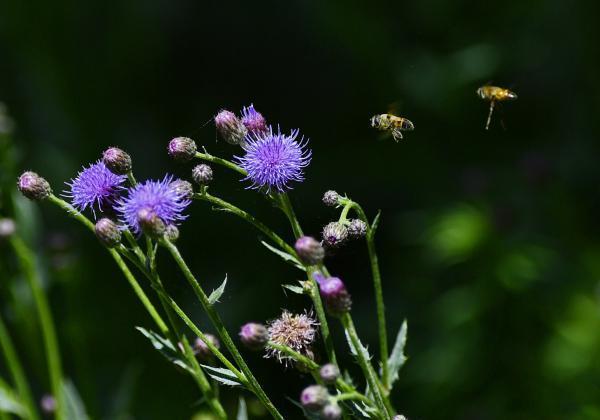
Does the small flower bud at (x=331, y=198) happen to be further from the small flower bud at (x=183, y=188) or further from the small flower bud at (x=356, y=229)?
the small flower bud at (x=183, y=188)

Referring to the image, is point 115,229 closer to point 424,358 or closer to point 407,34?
point 424,358

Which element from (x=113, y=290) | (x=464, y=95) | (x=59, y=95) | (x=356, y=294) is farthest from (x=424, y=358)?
(x=59, y=95)

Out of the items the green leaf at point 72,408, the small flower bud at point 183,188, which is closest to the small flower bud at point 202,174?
the small flower bud at point 183,188

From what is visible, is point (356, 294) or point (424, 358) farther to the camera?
point (356, 294)

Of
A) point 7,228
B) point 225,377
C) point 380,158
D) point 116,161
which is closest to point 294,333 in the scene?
point 225,377

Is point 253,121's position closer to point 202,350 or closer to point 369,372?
point 202,350

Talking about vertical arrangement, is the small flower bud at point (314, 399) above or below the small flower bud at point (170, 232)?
below
